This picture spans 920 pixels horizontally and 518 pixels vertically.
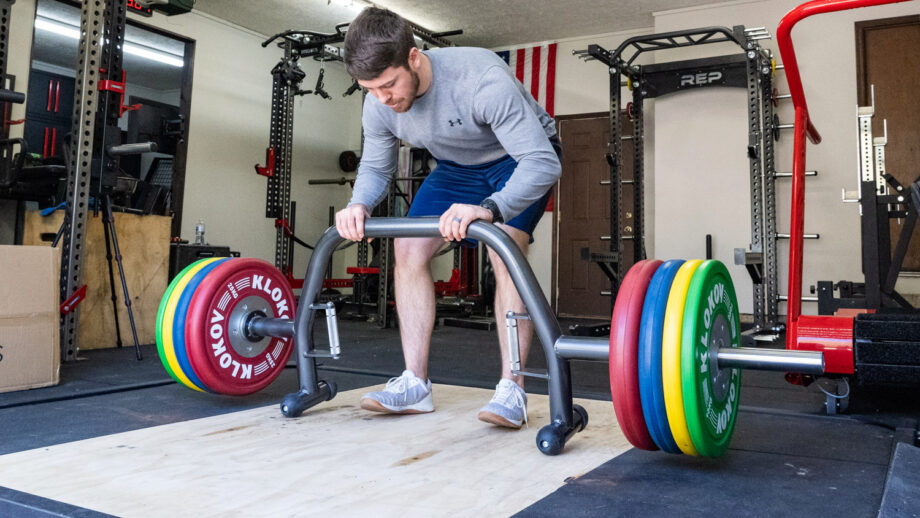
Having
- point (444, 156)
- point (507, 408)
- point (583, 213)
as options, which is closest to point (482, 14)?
point (583, 213)

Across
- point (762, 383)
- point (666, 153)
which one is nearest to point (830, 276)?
point (666, 153)

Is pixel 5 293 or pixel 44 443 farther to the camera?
pixel 5 293

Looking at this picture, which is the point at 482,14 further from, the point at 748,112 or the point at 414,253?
the point at 414,253

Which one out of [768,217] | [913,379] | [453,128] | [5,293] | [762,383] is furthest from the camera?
[768,217]

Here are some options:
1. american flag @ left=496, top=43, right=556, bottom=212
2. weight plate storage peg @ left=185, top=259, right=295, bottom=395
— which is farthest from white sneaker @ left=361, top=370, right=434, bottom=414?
american flag @ left=496, top=43, right=556, bottom=212

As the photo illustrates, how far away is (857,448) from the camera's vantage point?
1.37 m

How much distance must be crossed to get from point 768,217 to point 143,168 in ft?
22.9

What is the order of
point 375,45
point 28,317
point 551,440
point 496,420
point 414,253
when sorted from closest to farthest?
point 551,440, point 375,45, point 496,420, point 414,253, point 28,317

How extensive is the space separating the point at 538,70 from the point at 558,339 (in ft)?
18.0

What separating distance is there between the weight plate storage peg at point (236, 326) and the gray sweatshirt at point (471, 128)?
0.37 metres

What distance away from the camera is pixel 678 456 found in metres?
1.30

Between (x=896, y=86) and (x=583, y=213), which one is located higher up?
(x=896, y=86)

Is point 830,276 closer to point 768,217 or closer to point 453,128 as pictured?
point 768,217

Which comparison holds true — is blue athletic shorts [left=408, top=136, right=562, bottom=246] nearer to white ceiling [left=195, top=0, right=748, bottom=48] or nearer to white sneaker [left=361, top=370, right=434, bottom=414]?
white sneaker [left=361, top=370, right=434, bottom=414]
